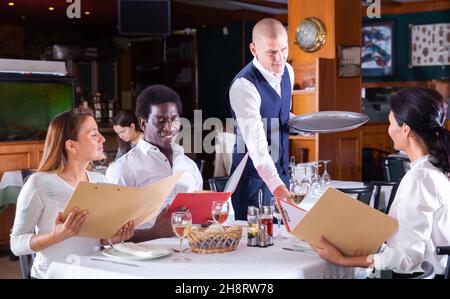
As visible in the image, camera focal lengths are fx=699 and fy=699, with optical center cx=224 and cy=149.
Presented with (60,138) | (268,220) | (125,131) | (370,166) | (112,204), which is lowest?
(370,166)

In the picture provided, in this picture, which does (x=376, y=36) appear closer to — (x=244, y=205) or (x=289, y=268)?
(x=244, y=205)

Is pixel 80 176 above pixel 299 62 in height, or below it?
below

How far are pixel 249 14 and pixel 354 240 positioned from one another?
989cm

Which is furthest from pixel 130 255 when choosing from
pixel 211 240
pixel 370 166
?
pixel 370 166

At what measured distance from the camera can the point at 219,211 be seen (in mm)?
2639

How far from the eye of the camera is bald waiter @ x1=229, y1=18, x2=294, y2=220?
3.39 meters

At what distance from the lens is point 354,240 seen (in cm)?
229

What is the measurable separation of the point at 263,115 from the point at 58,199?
1310 mm

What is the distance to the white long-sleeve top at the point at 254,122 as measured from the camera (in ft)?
11.1

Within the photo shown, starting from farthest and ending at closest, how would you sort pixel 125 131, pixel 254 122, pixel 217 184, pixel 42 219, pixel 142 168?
pixel 125 131 → pixel 217 184 → pixel 254 122 → pixel 142 168 → pixel 42 219

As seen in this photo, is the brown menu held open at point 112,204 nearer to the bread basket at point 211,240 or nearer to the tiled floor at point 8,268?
the bread basket at point 211,240

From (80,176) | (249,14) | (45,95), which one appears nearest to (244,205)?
(80,176)

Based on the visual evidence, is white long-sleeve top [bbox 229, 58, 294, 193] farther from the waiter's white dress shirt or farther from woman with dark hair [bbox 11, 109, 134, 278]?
woman with dark hair [bbox 11, 109, 134, 278]

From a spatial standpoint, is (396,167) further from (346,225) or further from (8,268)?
(346,225)
